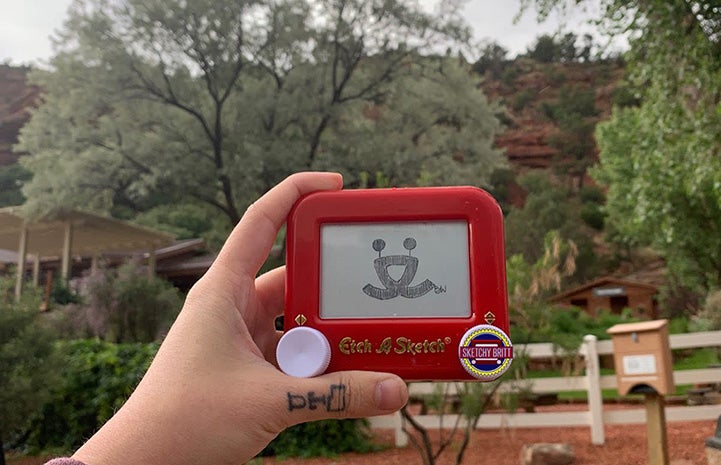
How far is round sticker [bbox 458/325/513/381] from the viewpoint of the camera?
1.18m

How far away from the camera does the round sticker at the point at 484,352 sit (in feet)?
3.89

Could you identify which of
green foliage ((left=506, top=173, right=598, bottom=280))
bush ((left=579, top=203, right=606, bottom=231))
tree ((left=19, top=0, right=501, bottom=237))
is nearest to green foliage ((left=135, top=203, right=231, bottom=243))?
tree ((left=19, top=0, right=501, bottom=237))

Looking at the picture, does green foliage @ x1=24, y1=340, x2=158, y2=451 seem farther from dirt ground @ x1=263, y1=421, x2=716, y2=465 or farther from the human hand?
the human hand

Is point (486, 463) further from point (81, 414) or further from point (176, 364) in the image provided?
point (176, 364)

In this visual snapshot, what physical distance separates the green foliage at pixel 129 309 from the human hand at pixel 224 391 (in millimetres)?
9878

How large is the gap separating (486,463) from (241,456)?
4817 millimetres

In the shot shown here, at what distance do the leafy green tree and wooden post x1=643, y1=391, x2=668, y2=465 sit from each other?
15.8ft

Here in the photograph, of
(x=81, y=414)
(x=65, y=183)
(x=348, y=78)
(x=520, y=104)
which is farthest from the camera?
(x=520, y=104)

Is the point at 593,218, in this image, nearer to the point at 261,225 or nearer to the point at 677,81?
the point at 677,81

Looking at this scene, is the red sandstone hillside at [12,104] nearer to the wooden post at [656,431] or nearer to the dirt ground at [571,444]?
the dirt ground at [571,444]

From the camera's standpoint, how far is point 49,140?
1550 cm

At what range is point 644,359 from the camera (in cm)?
435

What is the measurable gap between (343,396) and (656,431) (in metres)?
3.91

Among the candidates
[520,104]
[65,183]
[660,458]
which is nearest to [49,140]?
[65,183]
